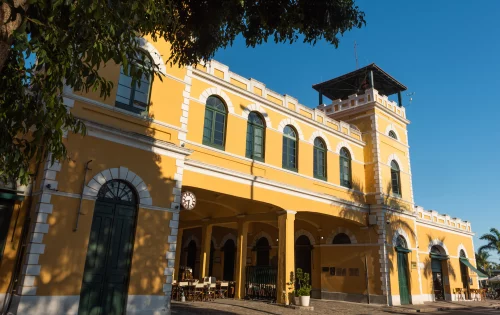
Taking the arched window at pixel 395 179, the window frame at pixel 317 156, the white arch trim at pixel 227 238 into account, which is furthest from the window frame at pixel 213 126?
the arched window at pixel 395 179

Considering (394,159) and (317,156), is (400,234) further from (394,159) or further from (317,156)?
(317,156)

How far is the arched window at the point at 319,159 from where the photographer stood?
17.3 meters

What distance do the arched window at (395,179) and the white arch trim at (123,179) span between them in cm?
1488

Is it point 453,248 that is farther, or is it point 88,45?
point 453,248

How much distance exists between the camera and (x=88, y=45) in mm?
4758

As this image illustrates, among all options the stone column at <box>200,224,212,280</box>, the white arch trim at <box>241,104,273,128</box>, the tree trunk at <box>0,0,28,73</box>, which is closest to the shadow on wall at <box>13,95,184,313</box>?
the white arch trim at <box>241,104,273,128</box>

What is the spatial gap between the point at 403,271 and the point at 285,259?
26.8ft

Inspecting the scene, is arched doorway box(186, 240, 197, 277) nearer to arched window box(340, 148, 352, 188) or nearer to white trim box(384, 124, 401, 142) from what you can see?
arched window box(340, 148, 352, 188)

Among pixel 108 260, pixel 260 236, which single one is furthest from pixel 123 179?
pixel 260 236

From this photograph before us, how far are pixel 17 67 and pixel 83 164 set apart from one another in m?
4.05

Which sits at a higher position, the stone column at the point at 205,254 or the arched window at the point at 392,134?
the arched window at the point at 392,134

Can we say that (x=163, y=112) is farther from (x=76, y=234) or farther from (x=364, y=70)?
(x=364, y=70)

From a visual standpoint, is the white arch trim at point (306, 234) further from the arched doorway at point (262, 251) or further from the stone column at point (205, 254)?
the stone column at point (205, 254)

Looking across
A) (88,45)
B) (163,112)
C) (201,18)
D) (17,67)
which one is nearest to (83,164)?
(163,112)
